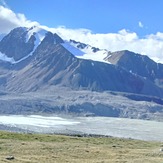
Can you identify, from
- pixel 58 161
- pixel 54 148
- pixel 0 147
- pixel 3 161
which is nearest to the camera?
pixel 3 161

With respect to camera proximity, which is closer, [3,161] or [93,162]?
[3,161]

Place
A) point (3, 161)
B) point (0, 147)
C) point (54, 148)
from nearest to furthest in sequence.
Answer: point (3, 161) → point (0, 147) → point (54, 148)

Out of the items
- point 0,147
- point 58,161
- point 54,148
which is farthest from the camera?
point 54,148

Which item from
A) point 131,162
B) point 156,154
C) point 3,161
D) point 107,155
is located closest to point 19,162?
point 3,161

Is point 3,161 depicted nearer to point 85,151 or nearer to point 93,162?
point 93,162

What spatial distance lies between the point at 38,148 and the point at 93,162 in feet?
46.6

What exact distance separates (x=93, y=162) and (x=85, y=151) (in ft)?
39.9

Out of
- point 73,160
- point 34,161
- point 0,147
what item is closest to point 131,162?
point 73,160

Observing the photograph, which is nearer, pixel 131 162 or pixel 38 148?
pixel 131 162

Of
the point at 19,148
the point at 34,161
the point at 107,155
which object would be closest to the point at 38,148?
the point at 19,148

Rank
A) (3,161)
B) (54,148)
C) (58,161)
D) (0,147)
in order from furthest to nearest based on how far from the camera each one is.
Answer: (54,148) < (0,147) < (58,161) < (3,161)

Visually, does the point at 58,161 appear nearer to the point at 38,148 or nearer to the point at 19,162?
the point at 19,162

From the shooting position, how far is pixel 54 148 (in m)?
67.2

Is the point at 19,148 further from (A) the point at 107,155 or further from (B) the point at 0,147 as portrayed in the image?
(A) the point at 107,155
